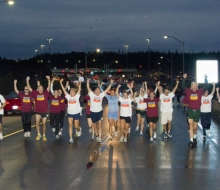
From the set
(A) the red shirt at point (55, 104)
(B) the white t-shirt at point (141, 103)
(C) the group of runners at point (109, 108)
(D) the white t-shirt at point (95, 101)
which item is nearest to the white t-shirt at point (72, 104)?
(C) the group of runners at point (109, 108)

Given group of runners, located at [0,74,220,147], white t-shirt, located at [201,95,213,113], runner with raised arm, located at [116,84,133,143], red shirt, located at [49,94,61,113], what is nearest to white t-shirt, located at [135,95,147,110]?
group of runners, located at [0,74,220,147]

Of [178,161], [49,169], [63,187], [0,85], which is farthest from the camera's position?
[0,85]

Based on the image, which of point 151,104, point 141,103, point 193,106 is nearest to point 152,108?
point 151,104

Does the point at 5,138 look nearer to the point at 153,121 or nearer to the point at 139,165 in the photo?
the point at 153,121

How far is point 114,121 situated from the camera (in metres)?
15.6

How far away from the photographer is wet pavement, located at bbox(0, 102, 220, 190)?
30.0 feet

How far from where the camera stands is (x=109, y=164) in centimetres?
1123

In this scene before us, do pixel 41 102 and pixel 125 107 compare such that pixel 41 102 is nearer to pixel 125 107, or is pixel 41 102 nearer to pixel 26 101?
pixel 26 101

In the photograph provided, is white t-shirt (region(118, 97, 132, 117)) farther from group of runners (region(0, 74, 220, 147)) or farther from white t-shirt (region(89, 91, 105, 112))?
white t-shirt (region(89, 91, 105, 112))

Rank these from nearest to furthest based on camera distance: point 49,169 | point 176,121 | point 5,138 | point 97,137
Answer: point 49,169 → point 97,137 → point 5,138 → point 176,121

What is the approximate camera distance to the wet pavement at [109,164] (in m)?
9.13

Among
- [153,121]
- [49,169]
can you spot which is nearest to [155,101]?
[153,121]

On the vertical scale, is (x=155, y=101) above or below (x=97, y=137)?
above

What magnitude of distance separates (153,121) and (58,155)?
4295 mm
